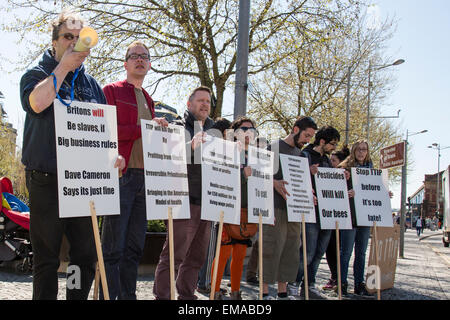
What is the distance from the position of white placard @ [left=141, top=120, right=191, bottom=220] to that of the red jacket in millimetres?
295

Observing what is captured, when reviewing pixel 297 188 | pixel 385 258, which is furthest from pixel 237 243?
pixel 385 258

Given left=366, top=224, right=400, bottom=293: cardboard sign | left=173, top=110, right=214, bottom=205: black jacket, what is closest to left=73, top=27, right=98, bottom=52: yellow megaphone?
left=173, top=110, right=214, bottom=205: black jacket

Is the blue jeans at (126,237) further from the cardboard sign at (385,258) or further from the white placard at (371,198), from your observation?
the cardboard sign at (385,258)

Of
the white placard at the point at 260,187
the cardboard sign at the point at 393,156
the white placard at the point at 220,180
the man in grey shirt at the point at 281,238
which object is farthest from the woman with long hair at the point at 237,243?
the cardboard sign at the point at 393,156

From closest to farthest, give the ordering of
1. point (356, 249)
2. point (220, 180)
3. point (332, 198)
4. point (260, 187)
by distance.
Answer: point (220, 180) → point (260, 187) → point (332, 198) → point (356, 249)

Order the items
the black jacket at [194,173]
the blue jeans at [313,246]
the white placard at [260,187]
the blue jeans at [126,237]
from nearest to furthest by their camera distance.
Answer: the blue jeans at [126,237]
the black jacket at [194,173]
the white placard at [260,187]
the blue jeans at [313,246]

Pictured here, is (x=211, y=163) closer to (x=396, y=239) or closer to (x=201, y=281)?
(x=201, y=281)

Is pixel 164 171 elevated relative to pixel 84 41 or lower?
lower

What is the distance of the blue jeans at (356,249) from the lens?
21.6ft

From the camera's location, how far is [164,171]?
12.7 feet

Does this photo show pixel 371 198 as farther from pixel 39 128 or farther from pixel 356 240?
pixel 39 128

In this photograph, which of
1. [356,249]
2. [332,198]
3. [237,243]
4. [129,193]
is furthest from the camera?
[356,249]

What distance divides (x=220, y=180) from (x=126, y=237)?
3.08ft

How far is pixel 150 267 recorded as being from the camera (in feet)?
24.5
